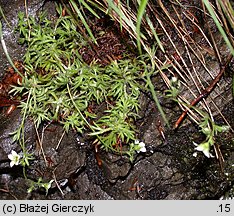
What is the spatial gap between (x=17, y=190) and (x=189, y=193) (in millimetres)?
1061

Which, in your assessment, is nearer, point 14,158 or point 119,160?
point 14,158

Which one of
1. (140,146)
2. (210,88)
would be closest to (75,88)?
(140,146)

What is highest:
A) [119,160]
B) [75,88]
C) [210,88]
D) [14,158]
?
[75,88]

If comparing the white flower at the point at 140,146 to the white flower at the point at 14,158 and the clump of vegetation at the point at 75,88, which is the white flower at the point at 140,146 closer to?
the clump of vegetation at the point at 75,88

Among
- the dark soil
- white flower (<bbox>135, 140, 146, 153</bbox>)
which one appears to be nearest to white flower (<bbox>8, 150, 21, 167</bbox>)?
the dark soil

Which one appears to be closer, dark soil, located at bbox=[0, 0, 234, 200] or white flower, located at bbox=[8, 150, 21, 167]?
white flower, located at bbox=[8, 150, 21, 167]

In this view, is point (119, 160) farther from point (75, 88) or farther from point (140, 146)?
point (75, 88)

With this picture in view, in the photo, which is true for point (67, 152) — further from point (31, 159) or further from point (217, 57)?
point (217, 57)

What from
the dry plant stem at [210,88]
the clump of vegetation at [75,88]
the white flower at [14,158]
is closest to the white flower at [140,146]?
the clump of vegetation at [75,88]

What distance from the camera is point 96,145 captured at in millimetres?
2270

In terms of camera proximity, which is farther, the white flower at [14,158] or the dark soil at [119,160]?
the dark soil at [119,160]

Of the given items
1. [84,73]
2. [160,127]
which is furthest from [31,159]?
[160,127]

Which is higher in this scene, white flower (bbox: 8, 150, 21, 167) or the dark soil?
white flower (bbox: 8, 150, 21, 167)

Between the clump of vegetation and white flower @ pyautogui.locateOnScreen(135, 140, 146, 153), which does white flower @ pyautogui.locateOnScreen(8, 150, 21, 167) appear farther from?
white flower @ pyautogui.locateOnScreen(135, 140, 146, 153)
